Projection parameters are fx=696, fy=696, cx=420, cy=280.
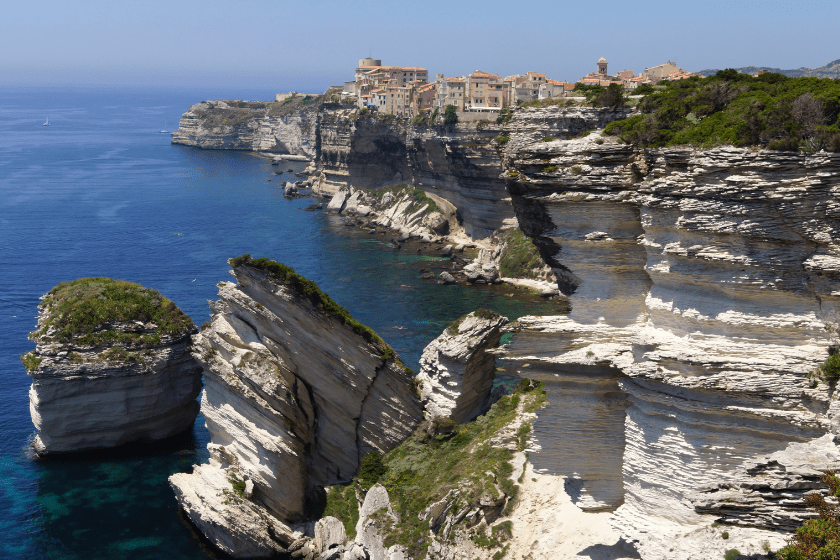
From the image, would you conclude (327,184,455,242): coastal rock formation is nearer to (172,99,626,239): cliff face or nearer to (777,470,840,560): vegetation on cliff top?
(172,99,626,239): cliff face

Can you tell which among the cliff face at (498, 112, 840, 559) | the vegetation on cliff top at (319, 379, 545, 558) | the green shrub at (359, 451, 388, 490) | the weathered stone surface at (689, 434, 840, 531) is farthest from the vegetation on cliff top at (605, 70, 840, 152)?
the green shrub at (359, 451, 388, 490)

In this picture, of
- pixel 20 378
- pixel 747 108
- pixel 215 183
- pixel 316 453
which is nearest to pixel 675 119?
pixel 747 108

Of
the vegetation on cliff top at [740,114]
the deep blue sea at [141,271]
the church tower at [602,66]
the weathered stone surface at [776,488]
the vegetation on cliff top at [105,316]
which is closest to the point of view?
the weathered stone surface at [776,488]

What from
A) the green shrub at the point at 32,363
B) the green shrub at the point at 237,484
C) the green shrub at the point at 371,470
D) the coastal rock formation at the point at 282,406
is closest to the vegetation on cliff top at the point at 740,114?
the coastal rock formation at the point at 282,406

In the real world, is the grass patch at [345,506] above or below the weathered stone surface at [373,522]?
below

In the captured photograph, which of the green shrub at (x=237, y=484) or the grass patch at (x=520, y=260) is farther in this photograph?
the grass patch at (x=520, y=260)

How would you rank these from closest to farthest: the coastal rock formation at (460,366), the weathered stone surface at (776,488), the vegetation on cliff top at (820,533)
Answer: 1. the vegetation on cliff top at (820,533)
2. the weathered stone surface at (776,488)
3. the coastal rock formation at (460,366)

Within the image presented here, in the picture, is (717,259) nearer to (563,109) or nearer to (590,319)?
(590,319)

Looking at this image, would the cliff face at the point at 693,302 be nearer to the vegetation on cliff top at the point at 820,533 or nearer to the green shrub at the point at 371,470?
the vegetation on cliff top at the point at 820,533

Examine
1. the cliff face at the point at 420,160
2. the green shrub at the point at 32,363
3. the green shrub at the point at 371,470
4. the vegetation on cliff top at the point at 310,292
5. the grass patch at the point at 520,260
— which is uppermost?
the cliff face at the point at 420,160
